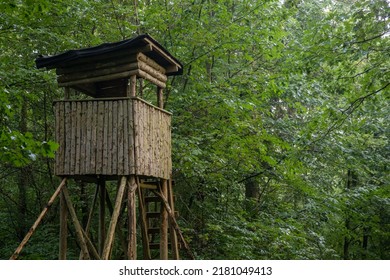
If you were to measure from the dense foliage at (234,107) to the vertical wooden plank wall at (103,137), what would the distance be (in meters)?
1.64

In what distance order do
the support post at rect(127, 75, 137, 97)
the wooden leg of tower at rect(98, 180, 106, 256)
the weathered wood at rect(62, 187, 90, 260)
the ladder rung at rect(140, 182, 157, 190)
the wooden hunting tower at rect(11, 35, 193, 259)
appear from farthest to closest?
the wooden leg of tower at rect(98, 180, 106, 256)
the ladder rung at rect(140, 182, 157, 190)
the weathered wood at rect(62, 187, 90, 260)
the support post at rect(127, 75, 137, 97)
the wooden hunting tower at rect(11, 35, 193, 259)

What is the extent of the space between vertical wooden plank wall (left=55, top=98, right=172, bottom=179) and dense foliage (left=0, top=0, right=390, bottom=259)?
5.37 ft

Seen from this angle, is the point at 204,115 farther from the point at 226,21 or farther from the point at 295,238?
the point at 295,238

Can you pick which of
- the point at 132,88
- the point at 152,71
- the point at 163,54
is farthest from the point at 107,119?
the point at 163,54

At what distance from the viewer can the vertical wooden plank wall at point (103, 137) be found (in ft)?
28.2

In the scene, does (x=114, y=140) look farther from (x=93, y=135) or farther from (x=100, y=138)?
(x=93, y=135)

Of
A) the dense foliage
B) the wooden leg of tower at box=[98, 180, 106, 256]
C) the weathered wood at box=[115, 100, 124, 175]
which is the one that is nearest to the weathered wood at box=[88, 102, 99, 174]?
the weathered wood at box=[115, 100, 124, 175]

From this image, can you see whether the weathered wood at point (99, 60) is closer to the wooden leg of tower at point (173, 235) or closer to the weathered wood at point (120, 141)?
the weathered wood at point (120, 141)

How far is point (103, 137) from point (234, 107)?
3933mm

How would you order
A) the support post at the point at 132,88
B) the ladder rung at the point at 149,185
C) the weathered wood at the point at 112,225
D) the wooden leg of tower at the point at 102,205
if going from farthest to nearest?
the wooden leg of tower at the point at 102,205, the ladder rung at the point at 149,185, the support post at the point at 132,88, the weathered wood at the point at 112,225

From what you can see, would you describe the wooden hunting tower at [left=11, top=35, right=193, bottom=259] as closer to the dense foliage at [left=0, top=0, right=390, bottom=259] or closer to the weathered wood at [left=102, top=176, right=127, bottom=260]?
the weathered wood at [left=102, top=176, right=127, bottom=260]

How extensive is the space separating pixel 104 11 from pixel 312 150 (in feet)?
25.5

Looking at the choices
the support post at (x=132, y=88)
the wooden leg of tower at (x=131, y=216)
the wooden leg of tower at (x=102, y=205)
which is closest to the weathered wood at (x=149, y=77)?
the support post at (x=132, y=88)

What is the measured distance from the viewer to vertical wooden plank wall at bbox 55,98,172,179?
8.60 meters
